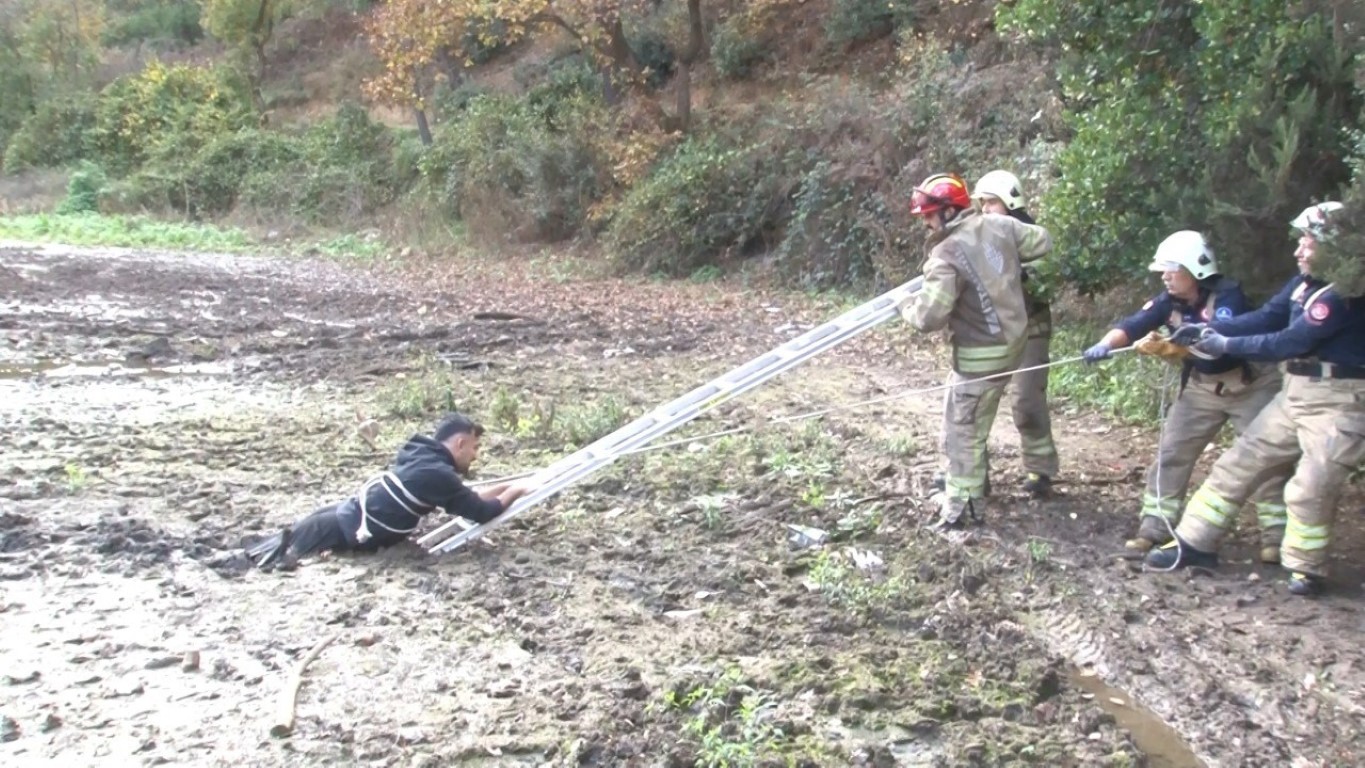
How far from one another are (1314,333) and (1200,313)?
86cm

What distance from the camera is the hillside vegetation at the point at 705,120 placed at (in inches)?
261

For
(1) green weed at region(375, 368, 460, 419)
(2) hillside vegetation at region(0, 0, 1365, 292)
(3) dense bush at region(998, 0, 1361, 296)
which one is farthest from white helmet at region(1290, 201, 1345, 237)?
(1) green weed at region(375, 368, 460, 419)

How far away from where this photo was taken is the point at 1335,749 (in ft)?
15.1

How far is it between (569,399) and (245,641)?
18.9ft

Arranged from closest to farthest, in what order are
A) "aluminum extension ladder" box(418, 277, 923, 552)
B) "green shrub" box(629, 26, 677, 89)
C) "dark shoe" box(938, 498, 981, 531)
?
"aluminum extension ladder" box(418, 277, 923, 552) < "dark shoe" box(938, 498, 981, 531) < "green shrub" box(629, 26, 677, 89)

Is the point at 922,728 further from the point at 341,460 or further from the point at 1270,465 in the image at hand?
the point at 341,460

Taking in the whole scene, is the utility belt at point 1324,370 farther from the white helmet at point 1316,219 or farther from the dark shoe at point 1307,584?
the dark shoe at point 1307,584

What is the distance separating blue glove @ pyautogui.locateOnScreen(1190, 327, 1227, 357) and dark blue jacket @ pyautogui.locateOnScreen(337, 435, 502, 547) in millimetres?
3935

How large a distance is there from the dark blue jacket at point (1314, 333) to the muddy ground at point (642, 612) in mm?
1216

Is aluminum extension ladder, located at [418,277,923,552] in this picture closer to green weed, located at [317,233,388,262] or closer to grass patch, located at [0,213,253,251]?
green weed, located at [317,233,388,262]

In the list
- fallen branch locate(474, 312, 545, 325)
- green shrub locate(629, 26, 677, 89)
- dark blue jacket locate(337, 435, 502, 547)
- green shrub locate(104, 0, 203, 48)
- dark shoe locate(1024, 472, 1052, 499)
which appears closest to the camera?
dark blue jacket locate(337, 435, 502, 547)

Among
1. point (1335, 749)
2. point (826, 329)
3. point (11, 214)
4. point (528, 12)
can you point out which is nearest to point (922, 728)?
point (1335, 749)

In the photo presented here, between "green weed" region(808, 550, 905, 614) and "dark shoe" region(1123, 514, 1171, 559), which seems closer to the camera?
"green weed" region(808, 550, 905, 614)

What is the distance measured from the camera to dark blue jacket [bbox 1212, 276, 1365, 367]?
5570mm
